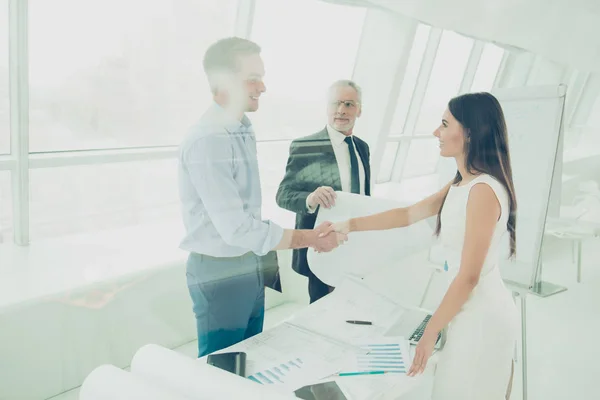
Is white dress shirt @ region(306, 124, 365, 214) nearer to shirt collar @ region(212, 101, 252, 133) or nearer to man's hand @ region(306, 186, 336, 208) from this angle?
man's hand @ region(306, 186, 336, 208)

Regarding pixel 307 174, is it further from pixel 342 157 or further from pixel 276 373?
pixel 276 373

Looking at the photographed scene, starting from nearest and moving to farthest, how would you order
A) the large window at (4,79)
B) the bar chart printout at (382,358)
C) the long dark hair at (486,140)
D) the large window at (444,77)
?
the long dark hair at (486,140) → the bar chart printout at (382,358) → the large window at (444,77) → the large window at (4,79)

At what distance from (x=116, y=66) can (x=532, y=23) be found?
1.63m

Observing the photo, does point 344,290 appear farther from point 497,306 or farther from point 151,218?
point 151,218

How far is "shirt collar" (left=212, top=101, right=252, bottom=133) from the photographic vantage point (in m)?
1.61

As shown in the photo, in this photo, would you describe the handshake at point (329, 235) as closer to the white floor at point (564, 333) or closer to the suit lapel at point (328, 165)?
the suit lapel at point (328, 165)

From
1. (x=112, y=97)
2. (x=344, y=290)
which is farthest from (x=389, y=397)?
(x=112, y=97)

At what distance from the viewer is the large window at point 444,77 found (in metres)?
1.51

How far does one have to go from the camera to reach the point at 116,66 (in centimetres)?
202

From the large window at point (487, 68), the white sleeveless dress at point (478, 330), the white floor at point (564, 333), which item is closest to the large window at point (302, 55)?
the large window at point (487, 68)

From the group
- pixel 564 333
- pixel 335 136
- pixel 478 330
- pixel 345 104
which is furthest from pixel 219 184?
pixel 564 333

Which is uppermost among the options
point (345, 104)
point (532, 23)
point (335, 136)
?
point (532, 23)

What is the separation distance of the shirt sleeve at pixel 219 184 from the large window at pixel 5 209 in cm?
89

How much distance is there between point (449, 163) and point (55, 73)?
5.23 feet
